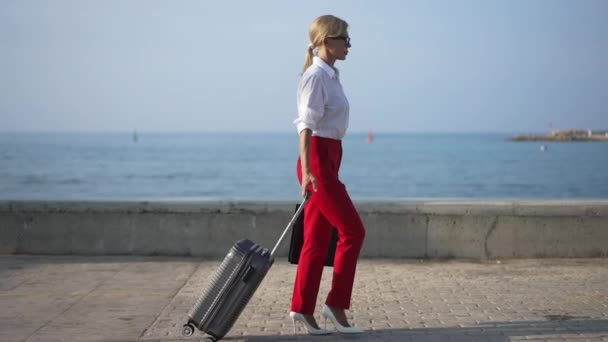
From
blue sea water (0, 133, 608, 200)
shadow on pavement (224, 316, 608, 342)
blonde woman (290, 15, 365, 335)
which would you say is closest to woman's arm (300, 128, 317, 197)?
blonde woman (290, 15, 365, 335)

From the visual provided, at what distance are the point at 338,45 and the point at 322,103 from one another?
1.27ft

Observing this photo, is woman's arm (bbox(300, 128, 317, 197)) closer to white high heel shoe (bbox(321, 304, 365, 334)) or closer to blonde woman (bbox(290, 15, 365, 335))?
blonde woman (bbox(290, 15, 365, 335))

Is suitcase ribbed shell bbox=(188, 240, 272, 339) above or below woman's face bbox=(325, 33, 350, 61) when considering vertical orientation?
below

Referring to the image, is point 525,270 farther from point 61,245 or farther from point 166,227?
point 61,245

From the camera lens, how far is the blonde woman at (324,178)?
543cm

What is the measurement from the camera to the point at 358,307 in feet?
21.4

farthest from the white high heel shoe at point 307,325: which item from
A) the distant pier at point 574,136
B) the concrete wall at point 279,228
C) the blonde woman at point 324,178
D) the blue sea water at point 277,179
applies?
the distant pier at point 574,136

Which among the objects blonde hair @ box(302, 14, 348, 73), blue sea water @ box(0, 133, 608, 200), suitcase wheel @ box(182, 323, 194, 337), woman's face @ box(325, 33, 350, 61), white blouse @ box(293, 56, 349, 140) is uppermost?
blonde hair @ box(302, 14, 348, 73)

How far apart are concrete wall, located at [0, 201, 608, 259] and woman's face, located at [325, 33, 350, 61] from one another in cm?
346

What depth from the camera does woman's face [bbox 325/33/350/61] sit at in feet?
18.1

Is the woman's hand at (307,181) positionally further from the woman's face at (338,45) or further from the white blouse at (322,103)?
the woman's face at (338,45)

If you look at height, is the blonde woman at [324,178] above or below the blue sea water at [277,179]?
above

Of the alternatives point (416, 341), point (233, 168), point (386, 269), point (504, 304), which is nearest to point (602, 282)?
point (504, 304)

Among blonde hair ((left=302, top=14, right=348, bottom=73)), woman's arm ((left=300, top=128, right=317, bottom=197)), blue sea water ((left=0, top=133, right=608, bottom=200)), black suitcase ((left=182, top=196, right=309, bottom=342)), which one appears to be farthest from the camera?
blue sea water ((left=0, top=133, right=608, bottom=200))
